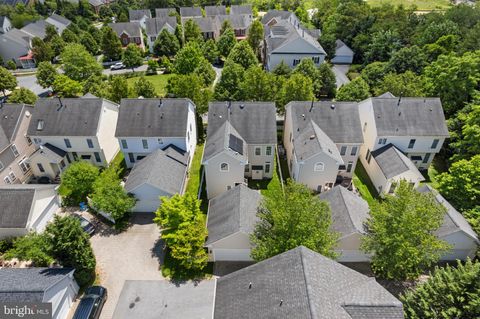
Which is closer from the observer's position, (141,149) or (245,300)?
(245,300)

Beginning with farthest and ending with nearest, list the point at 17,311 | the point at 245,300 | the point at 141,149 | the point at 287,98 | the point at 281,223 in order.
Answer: the point at 287,98 < the point at 141,149 < the point at 281,223 < the point at 17,311 < the point at 245,300

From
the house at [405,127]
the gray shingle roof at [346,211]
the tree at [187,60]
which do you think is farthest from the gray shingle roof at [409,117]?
the tree at [187,60]

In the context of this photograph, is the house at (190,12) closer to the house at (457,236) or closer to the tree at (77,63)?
the tree at (77,63)

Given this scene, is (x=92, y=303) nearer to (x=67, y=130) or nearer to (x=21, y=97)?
(x=67, y=130)

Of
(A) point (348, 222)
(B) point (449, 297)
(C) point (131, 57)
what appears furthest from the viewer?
(C) point (131, 57)

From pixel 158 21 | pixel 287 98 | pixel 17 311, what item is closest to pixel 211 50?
pixel 158 21

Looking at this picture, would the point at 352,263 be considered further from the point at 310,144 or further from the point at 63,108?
the point at 63,108

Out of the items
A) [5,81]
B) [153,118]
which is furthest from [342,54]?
[5,81]
